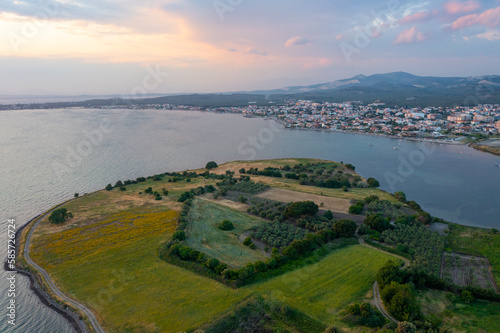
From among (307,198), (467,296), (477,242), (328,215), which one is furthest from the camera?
(307,198)

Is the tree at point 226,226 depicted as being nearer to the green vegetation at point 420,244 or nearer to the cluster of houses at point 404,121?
the green vegetation at point 420,244

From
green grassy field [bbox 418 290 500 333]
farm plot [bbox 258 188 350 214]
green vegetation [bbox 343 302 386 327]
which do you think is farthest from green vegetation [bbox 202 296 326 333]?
farm plot [bbox 258 188 350 214]

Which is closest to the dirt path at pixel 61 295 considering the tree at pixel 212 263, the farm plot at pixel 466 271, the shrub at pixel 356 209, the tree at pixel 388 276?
the tree at pixel 212 263

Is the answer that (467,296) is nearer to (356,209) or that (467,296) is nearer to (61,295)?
(356,209)

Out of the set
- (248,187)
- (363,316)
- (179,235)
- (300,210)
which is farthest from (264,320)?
(248,187)

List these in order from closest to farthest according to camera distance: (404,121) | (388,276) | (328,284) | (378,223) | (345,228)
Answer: (388,276)
(328,284)
(345,228)
(378,223)
(404,121)
